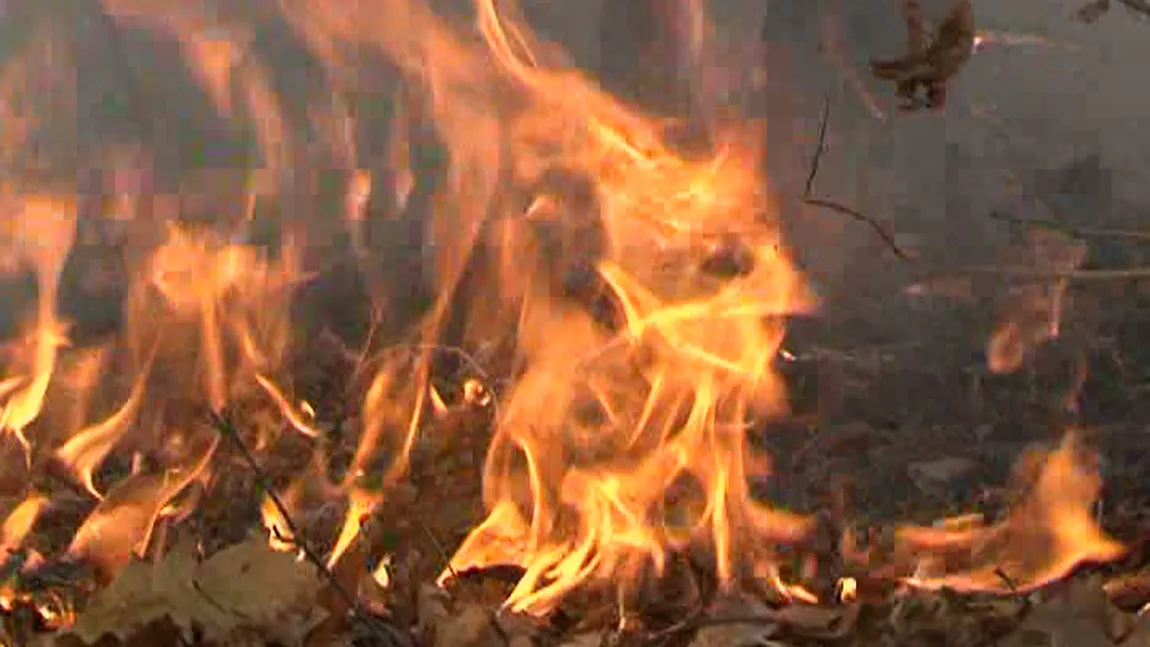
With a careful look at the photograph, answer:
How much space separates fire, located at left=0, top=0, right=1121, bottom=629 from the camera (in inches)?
117

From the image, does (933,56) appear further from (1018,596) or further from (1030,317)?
(1030,317)

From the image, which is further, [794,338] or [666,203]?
[794,338]

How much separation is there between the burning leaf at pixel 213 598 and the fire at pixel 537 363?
0.24 ft

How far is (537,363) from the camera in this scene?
149 inches

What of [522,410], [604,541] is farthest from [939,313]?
[604,541]

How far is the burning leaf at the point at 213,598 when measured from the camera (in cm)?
213

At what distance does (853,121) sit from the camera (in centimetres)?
792

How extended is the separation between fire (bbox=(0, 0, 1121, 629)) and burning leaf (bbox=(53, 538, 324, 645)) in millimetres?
72

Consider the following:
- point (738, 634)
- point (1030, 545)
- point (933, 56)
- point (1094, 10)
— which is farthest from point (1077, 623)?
point (1094, 10)

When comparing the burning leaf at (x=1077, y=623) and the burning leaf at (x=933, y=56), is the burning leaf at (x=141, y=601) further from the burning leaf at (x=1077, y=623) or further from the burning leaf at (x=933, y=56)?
the burning leaf at (x=933, y=56)

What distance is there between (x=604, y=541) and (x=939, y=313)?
326 cm

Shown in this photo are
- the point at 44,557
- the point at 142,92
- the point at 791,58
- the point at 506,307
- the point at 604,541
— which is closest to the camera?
the point at 604,541

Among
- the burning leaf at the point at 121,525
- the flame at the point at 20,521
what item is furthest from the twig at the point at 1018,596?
the flame at the point at 20,521

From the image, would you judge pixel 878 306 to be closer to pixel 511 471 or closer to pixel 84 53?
pixel 511 471
